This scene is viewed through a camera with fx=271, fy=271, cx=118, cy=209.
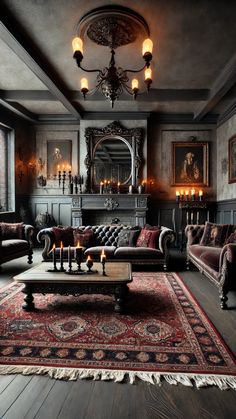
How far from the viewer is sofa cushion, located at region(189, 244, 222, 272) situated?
Result: 3.66 m

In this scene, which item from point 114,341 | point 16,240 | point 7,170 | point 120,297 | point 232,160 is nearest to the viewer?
point 114,341

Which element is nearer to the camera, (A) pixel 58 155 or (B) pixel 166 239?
(B) pixel 166 239

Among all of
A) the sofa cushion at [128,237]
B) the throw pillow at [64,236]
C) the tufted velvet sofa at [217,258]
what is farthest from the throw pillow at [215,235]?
the throw pillow at [64,236]

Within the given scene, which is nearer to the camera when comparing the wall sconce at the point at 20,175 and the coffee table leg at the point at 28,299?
the coffee table leg at the point at 28,299

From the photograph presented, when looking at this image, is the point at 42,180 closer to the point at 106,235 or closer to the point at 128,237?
the point at 106,235

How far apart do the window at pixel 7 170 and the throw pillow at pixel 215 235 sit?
5.00 m

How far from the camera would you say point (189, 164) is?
25.0 ft

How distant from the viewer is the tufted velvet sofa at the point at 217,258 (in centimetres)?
317

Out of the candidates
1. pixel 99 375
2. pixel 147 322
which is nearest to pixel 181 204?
pixel 147 322

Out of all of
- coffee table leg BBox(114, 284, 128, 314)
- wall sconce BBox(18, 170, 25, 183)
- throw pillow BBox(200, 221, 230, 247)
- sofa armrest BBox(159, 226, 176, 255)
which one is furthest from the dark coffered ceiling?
coffee table leg BBox(114, 284, 128, 314)

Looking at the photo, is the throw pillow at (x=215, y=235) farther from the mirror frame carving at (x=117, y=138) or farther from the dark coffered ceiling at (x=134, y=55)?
the mirror frame carving at (x=117, y=138)

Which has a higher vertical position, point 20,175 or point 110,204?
Answer: point 20,175

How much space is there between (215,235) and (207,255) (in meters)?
0.85

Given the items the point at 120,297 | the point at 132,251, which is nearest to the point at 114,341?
the point at 120,297
